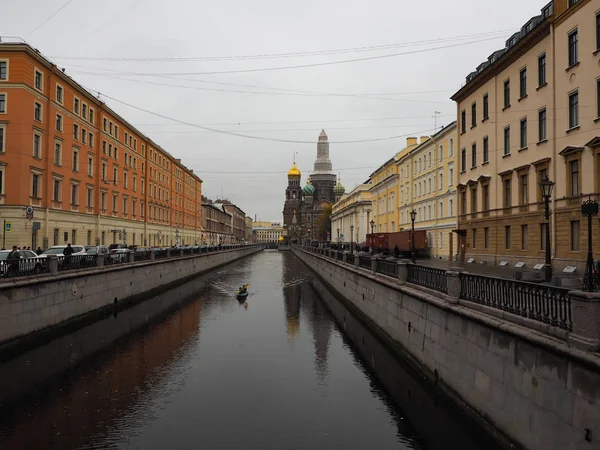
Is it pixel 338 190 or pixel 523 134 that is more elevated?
pixel 338 190

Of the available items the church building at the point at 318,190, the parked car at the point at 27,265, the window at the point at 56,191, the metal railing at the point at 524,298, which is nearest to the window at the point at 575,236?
the metal railing at the point at 524,298

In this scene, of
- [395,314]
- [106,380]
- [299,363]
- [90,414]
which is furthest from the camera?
[395,314]

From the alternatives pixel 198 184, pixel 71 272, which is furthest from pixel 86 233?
pixel 198 184

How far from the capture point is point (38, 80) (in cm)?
3600

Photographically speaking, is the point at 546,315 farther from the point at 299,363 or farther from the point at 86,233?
the point at 86,233

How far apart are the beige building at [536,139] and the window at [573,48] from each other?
0.05 metres

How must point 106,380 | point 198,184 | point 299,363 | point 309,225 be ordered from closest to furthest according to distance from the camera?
point 106,380, point 299,363, point 198,184, point 309,225

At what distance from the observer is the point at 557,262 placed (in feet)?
81.6

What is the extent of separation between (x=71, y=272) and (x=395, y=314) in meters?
15.0

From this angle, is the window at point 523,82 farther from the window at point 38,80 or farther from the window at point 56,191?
the window at point 56,191

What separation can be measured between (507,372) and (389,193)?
217 feet

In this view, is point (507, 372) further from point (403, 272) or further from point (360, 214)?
point (360, 214)

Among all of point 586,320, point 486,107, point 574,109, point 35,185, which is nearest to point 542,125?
point 574,109

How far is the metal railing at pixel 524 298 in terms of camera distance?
782cm
